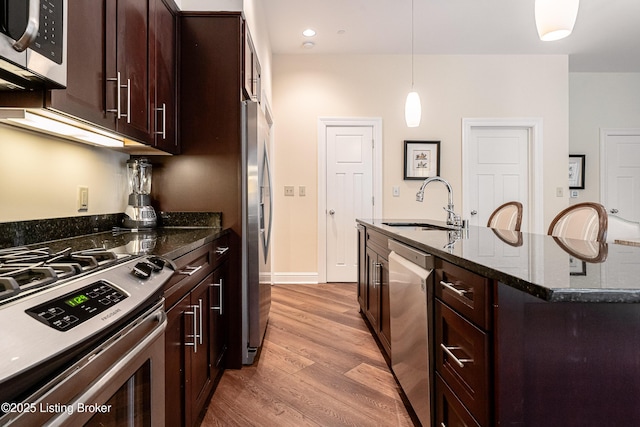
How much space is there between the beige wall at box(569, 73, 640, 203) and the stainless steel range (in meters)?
5.42

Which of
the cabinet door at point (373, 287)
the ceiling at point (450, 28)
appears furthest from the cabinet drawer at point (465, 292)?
the ceiling at point (450, 28)

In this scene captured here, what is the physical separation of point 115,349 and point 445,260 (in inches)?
37.2

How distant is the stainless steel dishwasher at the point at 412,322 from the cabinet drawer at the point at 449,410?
0.04 metres

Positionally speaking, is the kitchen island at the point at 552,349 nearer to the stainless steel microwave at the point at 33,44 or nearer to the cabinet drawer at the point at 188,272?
the cabinet drawer at the point at 188,272

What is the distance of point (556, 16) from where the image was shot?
1535mm

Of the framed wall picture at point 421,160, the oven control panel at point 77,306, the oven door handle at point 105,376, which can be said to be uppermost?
the framed wall picture at point 421,160

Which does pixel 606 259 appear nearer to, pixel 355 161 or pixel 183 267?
pixel 183 267

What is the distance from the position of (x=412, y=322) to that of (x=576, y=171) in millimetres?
4553

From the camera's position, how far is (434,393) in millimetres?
1229

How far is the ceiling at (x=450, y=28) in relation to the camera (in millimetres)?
3158

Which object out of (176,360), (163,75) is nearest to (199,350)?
(176,360)

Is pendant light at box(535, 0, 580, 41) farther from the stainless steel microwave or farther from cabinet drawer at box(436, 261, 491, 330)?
the stainless steel microwave

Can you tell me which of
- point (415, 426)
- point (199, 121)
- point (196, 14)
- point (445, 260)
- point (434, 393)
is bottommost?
point (415, 426)

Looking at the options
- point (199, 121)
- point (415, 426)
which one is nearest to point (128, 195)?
point (199, 121)
